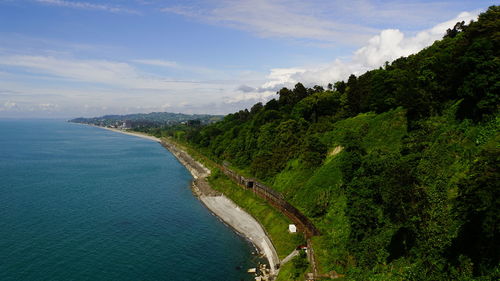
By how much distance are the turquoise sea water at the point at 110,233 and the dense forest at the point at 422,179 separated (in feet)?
52.3

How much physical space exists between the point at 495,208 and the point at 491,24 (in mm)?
26505

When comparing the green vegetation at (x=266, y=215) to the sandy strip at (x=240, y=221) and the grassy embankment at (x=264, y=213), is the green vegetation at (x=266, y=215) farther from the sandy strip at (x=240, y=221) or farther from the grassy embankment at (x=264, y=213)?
Result: the sandy strip at (x=240, y=221)

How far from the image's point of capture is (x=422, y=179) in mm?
34375

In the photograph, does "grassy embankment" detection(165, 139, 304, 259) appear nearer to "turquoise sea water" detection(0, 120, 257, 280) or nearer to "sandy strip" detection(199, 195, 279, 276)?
"sandy strip" detection(199, 195, 279, 276)

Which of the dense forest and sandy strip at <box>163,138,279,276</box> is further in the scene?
sandy strip at <box>163,138,279,276</box>

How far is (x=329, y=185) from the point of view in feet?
176

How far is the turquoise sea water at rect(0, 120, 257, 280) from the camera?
46375mm

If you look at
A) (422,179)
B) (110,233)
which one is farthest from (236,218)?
(422,179)

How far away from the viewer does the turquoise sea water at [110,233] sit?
46.4 metres

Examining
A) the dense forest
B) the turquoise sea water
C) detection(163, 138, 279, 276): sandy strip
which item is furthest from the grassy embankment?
the turquoise sea water

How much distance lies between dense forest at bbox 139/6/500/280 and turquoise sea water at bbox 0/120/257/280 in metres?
15.9

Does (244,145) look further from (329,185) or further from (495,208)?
(495,208)

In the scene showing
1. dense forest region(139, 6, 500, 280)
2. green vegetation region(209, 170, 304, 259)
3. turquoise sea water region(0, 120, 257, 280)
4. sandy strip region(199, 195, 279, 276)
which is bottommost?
turquoise sea water region(0, 120, 257, 280)

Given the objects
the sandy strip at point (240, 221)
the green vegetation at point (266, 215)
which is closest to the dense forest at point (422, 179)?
the green vegetation at point (266, 215)
